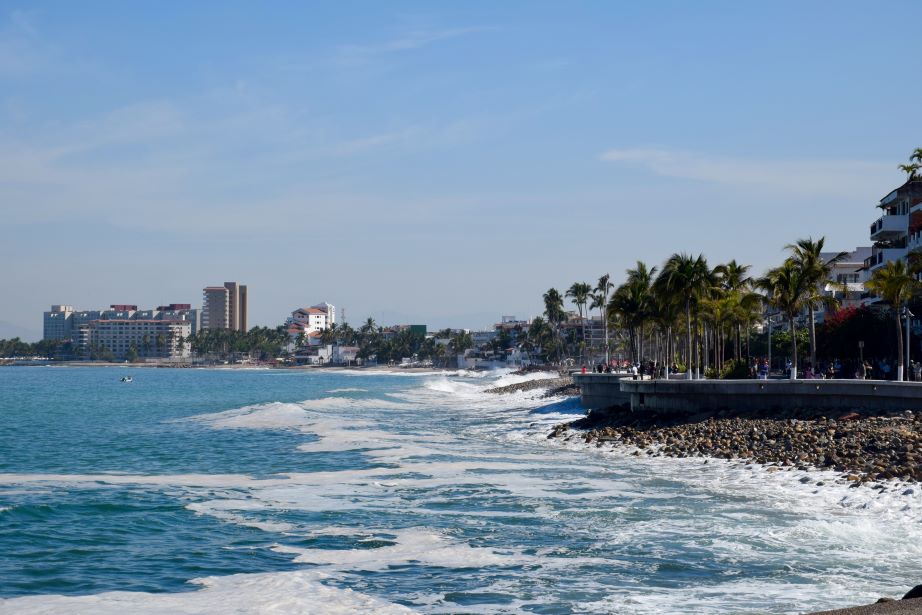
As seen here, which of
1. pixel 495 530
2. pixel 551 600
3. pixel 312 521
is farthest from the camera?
pixel 312 521

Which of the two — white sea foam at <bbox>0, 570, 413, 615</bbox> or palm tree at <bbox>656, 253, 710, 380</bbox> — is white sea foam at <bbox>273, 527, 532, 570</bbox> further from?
palm tree at <bbox>656, 253, 710, 380</bbox>

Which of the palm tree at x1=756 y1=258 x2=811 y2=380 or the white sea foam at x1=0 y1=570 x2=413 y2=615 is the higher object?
the palm tree at x1=756 y1=258 x2=811 y2=380

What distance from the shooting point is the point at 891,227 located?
68.8m

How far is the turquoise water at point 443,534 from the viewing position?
653 inches

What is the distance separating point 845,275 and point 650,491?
90473 millimetres

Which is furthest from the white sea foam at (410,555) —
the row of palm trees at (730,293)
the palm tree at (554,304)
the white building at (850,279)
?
the palm tree at (554,304)

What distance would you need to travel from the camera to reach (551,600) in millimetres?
16312

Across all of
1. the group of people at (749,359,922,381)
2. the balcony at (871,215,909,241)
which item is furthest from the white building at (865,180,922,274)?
the group of people at (749,359,922,381)

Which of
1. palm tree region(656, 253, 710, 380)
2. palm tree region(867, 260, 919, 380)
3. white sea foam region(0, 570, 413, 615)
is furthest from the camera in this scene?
palm tree region(656, 253, 710, 380)

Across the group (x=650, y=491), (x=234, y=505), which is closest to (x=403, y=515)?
(x=234, y=505)

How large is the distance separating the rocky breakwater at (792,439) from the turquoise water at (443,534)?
1255 millimetres

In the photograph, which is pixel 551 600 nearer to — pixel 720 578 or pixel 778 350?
pixel 720 578

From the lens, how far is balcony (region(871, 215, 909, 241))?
68.2m

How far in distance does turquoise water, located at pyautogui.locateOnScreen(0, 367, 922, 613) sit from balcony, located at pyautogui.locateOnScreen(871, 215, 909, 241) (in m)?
38.8
